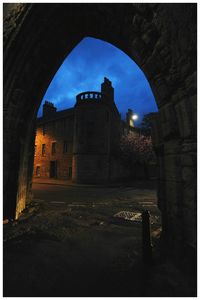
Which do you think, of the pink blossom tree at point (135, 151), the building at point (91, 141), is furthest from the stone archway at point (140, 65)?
the pink blossom tree at point (135, 151)

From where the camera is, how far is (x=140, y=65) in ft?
10.3

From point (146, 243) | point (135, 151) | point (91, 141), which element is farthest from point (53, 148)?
point (146, 243)

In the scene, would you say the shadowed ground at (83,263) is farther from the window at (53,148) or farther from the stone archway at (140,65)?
the window at (53,148)

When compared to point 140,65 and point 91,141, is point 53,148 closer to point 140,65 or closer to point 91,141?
point 91,141

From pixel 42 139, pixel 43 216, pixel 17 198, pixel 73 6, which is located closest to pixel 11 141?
pixel 17 198

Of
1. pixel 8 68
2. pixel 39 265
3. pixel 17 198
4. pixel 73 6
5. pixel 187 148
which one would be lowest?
pixel 39 265

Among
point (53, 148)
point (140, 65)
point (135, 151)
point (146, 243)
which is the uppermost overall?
point (140, 65)

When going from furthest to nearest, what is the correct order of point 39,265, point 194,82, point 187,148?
point 39,265
point 187,148
point 194,82

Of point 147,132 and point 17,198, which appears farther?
point 147,132

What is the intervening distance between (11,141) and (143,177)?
20.3 metres

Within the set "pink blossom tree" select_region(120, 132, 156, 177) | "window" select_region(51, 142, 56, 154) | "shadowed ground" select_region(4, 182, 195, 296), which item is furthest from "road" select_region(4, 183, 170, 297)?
"window" select_region(51, 142, 56, 154)

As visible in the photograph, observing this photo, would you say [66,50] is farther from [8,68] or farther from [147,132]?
[147,132]

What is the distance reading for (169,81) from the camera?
258 centimetres

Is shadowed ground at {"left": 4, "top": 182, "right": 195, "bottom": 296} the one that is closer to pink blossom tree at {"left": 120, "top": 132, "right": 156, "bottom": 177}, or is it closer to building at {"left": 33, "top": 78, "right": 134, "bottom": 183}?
building at {"left": 33, "top": 78, "right": 134, "bottom": 183}
